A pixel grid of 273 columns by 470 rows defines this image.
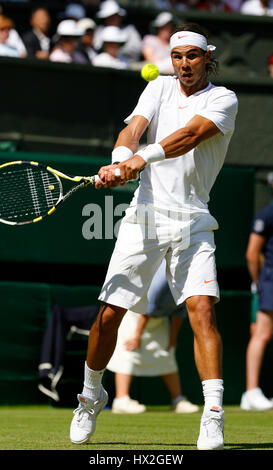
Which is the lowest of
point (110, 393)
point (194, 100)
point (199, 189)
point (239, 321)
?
point (110, 393)

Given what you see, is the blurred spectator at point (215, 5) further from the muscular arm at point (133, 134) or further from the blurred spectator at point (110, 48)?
the muscular arm at point (133, 134)

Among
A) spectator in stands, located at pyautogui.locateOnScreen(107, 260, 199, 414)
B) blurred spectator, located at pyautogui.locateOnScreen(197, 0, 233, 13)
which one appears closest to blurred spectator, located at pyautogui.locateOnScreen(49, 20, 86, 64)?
blurred spectator, located at pyautogui.locateOnScreen(197, 0, 233, 13)

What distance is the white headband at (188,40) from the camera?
5.02 meters

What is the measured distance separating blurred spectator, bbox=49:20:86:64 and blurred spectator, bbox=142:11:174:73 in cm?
99

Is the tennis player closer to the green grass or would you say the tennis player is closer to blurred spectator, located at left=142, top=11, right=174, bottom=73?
the green grass

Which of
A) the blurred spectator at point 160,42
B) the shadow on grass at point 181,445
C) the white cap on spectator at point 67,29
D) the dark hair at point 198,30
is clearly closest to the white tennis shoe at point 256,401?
the shadow on grass at point 181,445

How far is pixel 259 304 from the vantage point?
8.48 metres

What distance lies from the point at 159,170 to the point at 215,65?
77cm

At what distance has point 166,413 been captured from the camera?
7.79 metres

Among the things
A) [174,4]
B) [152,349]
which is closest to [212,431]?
[152,349]
